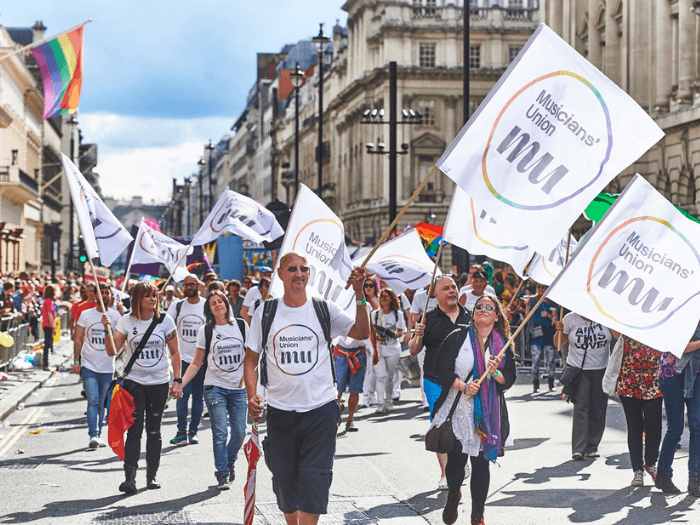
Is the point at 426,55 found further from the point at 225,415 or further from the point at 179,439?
the point at 225,415

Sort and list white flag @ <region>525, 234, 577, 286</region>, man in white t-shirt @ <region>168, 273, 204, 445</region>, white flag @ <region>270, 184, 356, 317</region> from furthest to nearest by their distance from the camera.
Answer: man in white t-shirt @ <region>168, 273, 204, 445</region>, white flag @ <region>525, 234, 577, 286</region>, white flag @ <region>270, 184, 356, 317</region>

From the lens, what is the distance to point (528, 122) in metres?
7.24

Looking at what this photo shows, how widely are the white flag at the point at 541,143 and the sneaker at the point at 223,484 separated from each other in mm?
3461

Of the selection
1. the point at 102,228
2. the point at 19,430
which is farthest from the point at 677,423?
the point at 19,430

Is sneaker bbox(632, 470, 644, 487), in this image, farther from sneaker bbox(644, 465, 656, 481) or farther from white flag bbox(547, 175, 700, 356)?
white flag bbox(547, 175, 700, 356)

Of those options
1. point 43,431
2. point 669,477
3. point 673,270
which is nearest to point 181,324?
point 43,431

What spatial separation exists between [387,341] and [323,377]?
7825 mm

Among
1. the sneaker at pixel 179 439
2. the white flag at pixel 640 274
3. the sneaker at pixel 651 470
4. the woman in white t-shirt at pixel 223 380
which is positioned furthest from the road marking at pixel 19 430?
the white flag at pixel 640 274

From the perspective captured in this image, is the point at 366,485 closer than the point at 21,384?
Yes

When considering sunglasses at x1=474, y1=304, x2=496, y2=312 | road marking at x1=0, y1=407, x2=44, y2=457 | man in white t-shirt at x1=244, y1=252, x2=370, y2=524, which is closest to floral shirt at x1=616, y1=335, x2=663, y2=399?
sunglasses at x1=474, y1=304, x2=496, y2=312

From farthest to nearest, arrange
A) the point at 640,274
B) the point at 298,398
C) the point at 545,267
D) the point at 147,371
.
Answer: the point at 545,267 → the point at 147,371 → the point at 640,274 → the point at 298,398

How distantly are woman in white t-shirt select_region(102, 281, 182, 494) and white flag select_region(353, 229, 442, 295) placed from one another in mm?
3765

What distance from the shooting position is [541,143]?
7207 millimetres

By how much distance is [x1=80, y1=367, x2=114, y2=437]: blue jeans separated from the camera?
37.3ft
